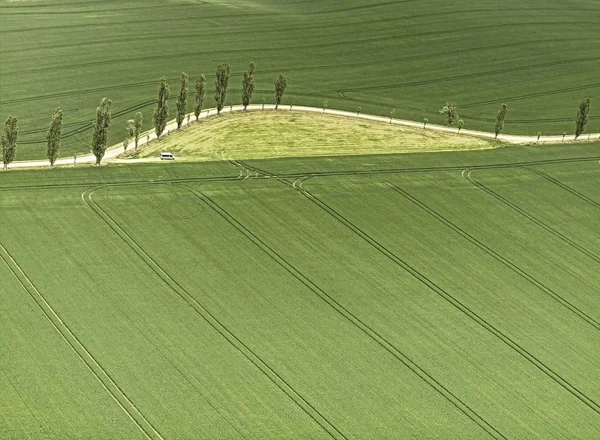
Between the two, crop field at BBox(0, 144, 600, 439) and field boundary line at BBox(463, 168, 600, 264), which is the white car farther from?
field boundary line at BBox(463, 168, 600, 264)

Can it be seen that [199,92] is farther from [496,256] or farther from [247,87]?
[496,256]

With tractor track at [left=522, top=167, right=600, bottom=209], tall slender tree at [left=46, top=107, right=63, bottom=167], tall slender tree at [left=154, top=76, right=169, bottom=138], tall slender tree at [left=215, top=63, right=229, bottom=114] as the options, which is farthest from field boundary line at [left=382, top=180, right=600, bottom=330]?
tall slender tree at [left=46, top=107, right=63, bottom=167]

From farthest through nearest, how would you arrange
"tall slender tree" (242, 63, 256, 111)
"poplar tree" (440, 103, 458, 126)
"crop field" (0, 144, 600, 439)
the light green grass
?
"poplar tree" (440, 103, 458, 126) → "tall slender tree" (242, 63, 256, 111) → the light green grass → "crop field" (0, 144, 600, 439)

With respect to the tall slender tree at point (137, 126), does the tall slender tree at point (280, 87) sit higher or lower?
higher

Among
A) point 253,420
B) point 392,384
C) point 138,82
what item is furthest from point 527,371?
point 138,82

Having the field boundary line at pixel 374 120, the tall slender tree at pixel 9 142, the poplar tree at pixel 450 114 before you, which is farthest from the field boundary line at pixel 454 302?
the poplar tree at pixel 450 114

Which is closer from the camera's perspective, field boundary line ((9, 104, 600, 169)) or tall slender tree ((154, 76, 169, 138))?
tall slender tree ((154, 76, 169, 138))

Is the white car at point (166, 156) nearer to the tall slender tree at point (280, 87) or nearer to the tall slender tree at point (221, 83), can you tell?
the tall slender tree at point (221, 83)

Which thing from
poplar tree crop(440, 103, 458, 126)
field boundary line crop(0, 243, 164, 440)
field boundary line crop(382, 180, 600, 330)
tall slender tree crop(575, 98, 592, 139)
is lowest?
field boundary line crop(0, 243, 164, 440)
